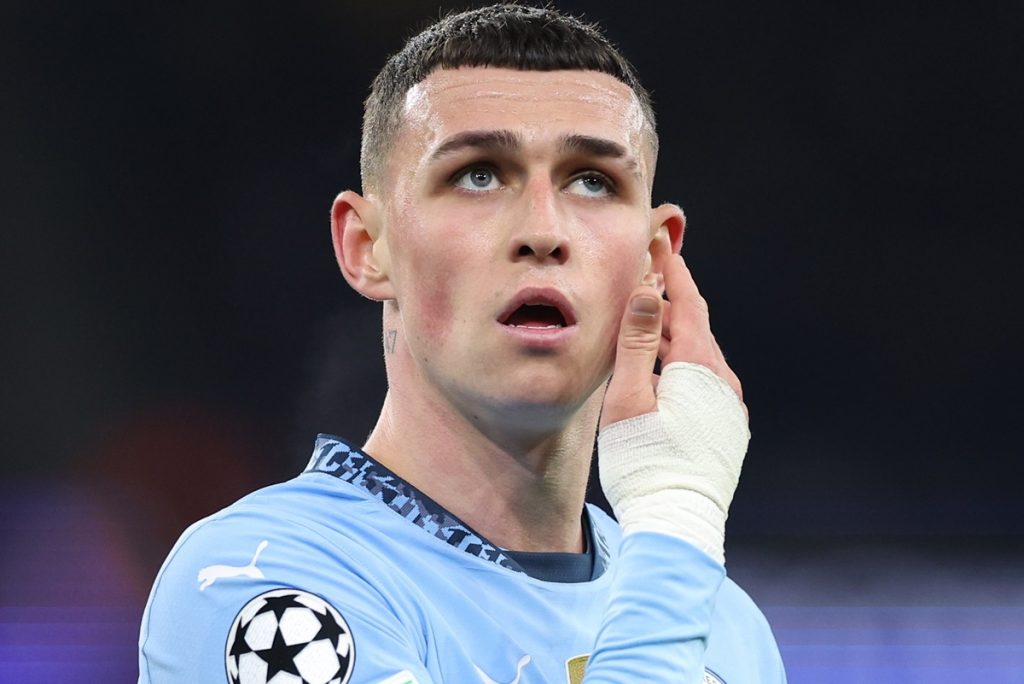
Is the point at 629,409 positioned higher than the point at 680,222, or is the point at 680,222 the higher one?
the point at 680,222

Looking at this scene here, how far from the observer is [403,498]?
5.83 ft

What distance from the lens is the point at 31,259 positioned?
3912mm

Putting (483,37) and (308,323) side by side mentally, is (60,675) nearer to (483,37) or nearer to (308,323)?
(308,323)

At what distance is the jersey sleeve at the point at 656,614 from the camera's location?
1386 mm

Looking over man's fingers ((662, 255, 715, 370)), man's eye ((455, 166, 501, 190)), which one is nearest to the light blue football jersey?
man's fingers ((662, 255, 715, 370))

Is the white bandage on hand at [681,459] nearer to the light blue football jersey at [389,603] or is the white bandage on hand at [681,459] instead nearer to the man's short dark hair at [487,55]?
the light blue football jersey at [389,603]

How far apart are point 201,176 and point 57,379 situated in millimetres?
786

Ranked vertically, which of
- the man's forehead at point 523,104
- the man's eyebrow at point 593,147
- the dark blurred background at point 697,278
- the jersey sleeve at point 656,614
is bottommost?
the jersey sleeve at point 656,614

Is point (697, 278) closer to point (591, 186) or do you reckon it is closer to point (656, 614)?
point (591, 186)

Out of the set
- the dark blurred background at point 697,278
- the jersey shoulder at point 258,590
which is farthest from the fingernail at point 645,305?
the dark blurred background at point 697,278

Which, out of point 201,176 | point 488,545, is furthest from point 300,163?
point 488,545

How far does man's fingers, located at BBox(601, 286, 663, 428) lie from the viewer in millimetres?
1638

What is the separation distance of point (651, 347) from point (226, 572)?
0.63 metres

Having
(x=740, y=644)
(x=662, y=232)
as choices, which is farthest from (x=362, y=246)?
(x=740, y=644)
